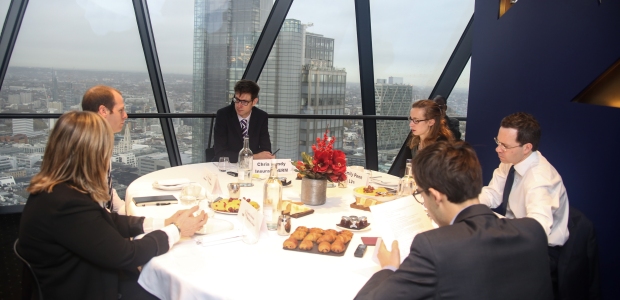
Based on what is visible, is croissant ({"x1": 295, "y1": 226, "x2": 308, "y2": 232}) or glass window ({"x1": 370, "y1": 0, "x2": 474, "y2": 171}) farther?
glass window ({"x1": 370, "y1": 0, "x2": 474, "y2": 171})

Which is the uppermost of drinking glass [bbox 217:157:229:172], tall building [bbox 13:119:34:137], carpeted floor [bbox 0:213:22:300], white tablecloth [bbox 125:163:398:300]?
tall building [bbox 13:119:34:137]

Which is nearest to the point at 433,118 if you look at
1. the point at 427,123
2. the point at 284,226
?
the point at 427,123

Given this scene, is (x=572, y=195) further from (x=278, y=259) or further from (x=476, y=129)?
(x=278, y=259)

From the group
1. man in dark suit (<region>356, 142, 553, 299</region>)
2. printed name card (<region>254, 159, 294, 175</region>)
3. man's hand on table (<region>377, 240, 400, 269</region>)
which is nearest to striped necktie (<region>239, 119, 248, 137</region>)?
printed name card (<region>254, 159, 294, 175</region>)

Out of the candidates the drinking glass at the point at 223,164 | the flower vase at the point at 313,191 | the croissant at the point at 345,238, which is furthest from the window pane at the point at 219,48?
the croissant at the point at 345,238

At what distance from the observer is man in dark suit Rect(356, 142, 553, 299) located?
3.76 ft

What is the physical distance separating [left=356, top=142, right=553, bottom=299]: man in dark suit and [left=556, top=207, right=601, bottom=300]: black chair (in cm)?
83

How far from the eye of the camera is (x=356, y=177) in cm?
304

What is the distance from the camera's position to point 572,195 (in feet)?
8.87

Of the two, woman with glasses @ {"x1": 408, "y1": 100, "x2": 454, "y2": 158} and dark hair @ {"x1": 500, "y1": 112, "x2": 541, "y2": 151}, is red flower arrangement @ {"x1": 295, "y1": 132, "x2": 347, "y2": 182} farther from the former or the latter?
woman with glasses @ {"x1": 408, "y1": 100, "x2": 454, "y2": 158}

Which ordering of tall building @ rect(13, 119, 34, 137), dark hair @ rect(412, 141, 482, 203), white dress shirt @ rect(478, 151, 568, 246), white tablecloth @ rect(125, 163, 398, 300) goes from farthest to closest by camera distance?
tall building @ rect(13, 119, 34, 137) < white dress shirt @ rect(478, 151, 568, 246) < white tablecloth @ rect(125, 163, 398, 300) < dark hair @ rect(412, 141, 482, 203)

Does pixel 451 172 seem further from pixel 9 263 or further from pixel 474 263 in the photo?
pixel 9 263

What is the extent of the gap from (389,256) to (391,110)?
4.58 metres

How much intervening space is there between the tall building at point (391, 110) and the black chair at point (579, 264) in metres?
3.87
